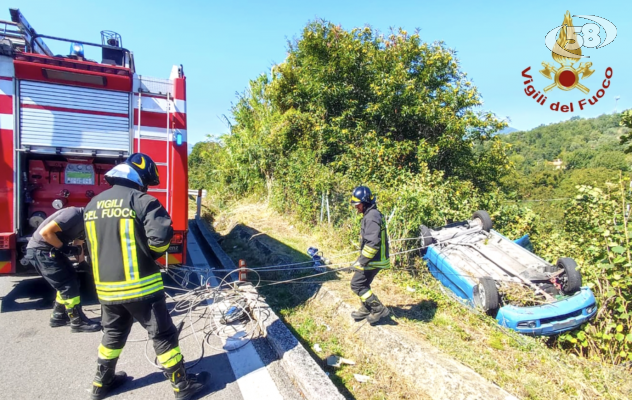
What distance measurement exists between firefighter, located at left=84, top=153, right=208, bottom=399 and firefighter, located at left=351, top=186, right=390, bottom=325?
2074 mm

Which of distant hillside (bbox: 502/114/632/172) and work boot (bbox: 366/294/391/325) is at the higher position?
distant hillside (bbox: 502/114/632/172)

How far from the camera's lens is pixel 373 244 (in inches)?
173

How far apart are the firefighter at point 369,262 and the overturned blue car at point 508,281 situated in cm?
168

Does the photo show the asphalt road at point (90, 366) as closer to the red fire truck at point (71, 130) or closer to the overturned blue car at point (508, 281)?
the red fire truck at point (71, 130)

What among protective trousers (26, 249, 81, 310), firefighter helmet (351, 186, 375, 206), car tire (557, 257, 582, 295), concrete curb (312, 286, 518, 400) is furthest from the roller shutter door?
car tire (557, 257, 582, 295)

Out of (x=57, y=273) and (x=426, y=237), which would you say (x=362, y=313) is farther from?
(x=57, y=273)

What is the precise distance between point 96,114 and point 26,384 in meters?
3.52

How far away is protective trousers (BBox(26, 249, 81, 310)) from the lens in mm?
4164

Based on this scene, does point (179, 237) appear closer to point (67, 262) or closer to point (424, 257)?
point (67, 262)

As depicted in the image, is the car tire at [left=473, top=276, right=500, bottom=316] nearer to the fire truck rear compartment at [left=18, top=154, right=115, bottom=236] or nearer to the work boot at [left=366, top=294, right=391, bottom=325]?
the work boot at [left=366, top=294, right=391, bottom=325]

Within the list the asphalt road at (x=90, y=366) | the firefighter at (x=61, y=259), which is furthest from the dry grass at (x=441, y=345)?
the firefighter at (x=61, y=259)

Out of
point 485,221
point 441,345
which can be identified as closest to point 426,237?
point 485,221

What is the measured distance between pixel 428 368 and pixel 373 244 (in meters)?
1.43

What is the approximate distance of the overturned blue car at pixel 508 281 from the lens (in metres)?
4.83
